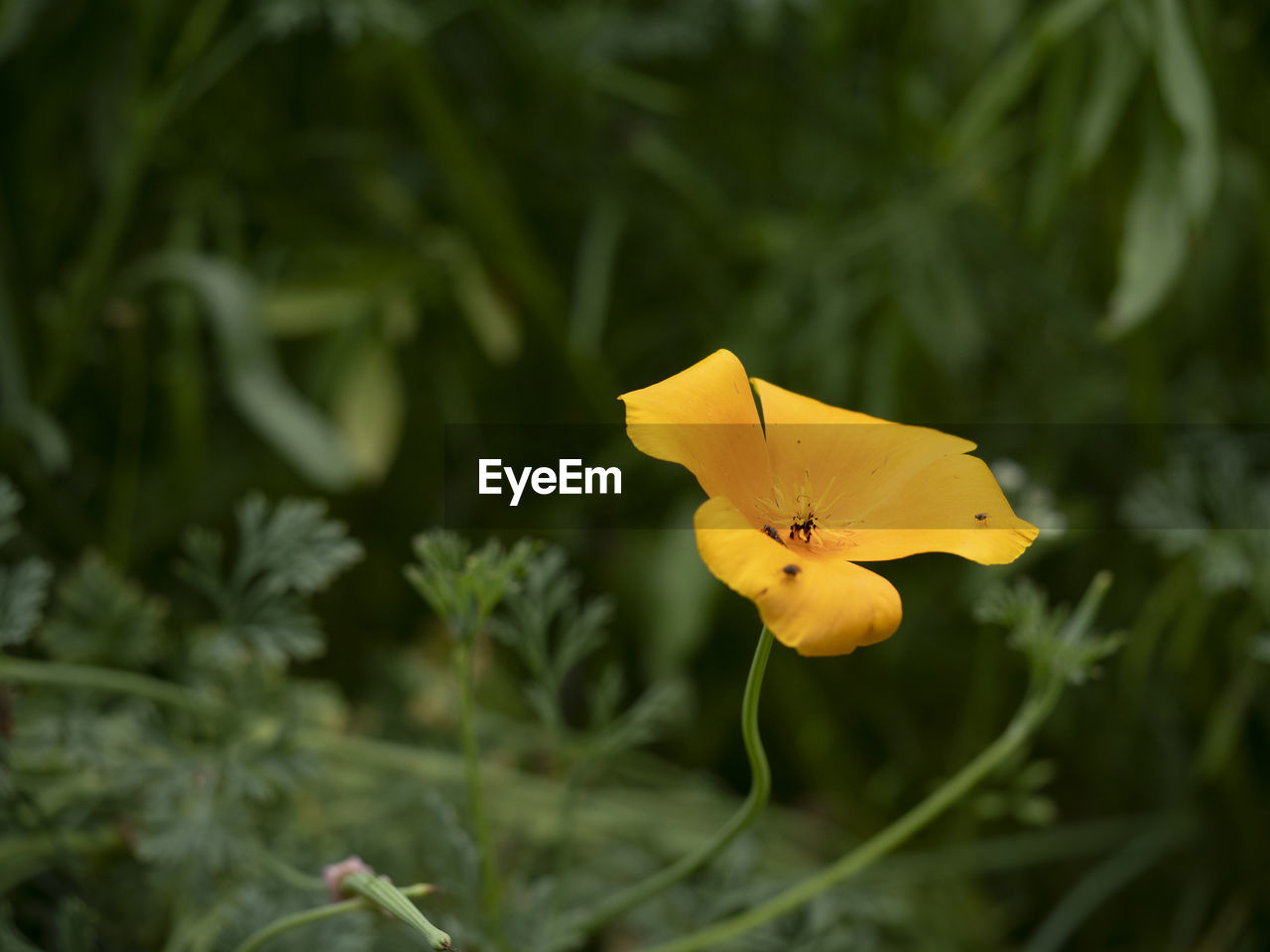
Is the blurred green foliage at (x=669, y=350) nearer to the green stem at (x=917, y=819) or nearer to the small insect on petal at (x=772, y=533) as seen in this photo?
the green stem at (x=917, y=819)

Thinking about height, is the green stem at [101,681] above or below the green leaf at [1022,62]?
below

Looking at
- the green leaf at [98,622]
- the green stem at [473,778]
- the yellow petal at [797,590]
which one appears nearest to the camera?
the yellow petal at [797,590]

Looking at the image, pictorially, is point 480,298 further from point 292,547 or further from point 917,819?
point 917,819

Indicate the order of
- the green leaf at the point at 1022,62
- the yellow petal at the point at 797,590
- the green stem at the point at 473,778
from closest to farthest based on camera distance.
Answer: the yellow petal at the point at 797,590, the green stem at the point at 473,778, the green leaf at the point at 1022,62

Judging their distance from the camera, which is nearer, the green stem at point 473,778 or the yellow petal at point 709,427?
the yellow petal at point 709,427

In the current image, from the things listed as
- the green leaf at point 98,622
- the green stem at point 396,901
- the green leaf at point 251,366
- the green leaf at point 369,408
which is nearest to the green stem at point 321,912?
the green stem at point 396,901

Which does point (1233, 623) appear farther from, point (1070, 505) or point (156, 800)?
point (156, 800)

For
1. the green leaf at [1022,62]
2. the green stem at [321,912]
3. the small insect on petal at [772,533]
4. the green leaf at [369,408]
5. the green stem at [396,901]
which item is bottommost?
the green stem at [321,912]
